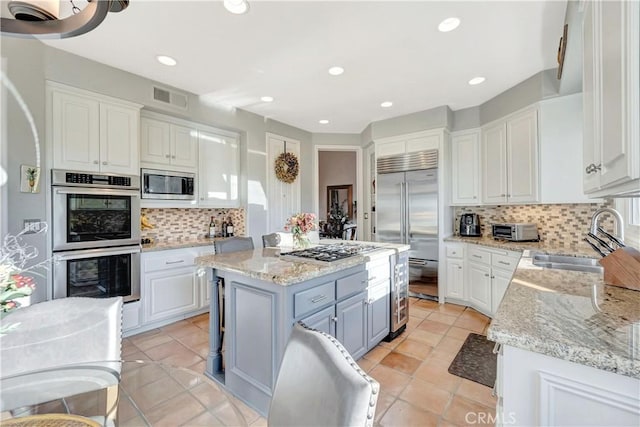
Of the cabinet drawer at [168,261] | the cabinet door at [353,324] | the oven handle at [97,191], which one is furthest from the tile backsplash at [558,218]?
the oven handle at [97,191]

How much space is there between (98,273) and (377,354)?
2.69m

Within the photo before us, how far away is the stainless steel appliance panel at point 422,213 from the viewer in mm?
3854

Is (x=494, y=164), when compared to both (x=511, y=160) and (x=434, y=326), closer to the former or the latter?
(x=511, y=160)

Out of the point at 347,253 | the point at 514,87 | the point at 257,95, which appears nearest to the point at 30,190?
the point at 257,95

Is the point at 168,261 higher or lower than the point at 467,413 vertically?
higher

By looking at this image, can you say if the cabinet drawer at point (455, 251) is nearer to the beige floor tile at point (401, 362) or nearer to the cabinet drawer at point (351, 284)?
the beige floor tile at point (401, 362)

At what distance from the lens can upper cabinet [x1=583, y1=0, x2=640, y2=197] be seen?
A: 74 centimetres

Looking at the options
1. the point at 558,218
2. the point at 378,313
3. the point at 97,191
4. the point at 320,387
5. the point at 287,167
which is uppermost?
the point at 287,167

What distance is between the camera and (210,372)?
6.89 ft

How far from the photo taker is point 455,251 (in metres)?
3.72

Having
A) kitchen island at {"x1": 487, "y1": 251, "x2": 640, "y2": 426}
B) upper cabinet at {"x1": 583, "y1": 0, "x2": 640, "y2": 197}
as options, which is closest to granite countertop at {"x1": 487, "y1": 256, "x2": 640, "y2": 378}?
kitchen island at {"x1": 487, "y1": 251, "x2": 640, "y2": 426}

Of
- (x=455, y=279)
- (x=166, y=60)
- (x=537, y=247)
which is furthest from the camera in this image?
(x=455, y=279)

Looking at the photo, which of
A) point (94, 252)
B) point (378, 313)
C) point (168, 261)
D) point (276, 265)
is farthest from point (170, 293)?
point (378, 313)

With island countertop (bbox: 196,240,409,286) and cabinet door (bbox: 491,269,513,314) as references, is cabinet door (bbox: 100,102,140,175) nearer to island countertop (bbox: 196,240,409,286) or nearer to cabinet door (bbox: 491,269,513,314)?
island countertop (bbox: 196,240,409,286)
